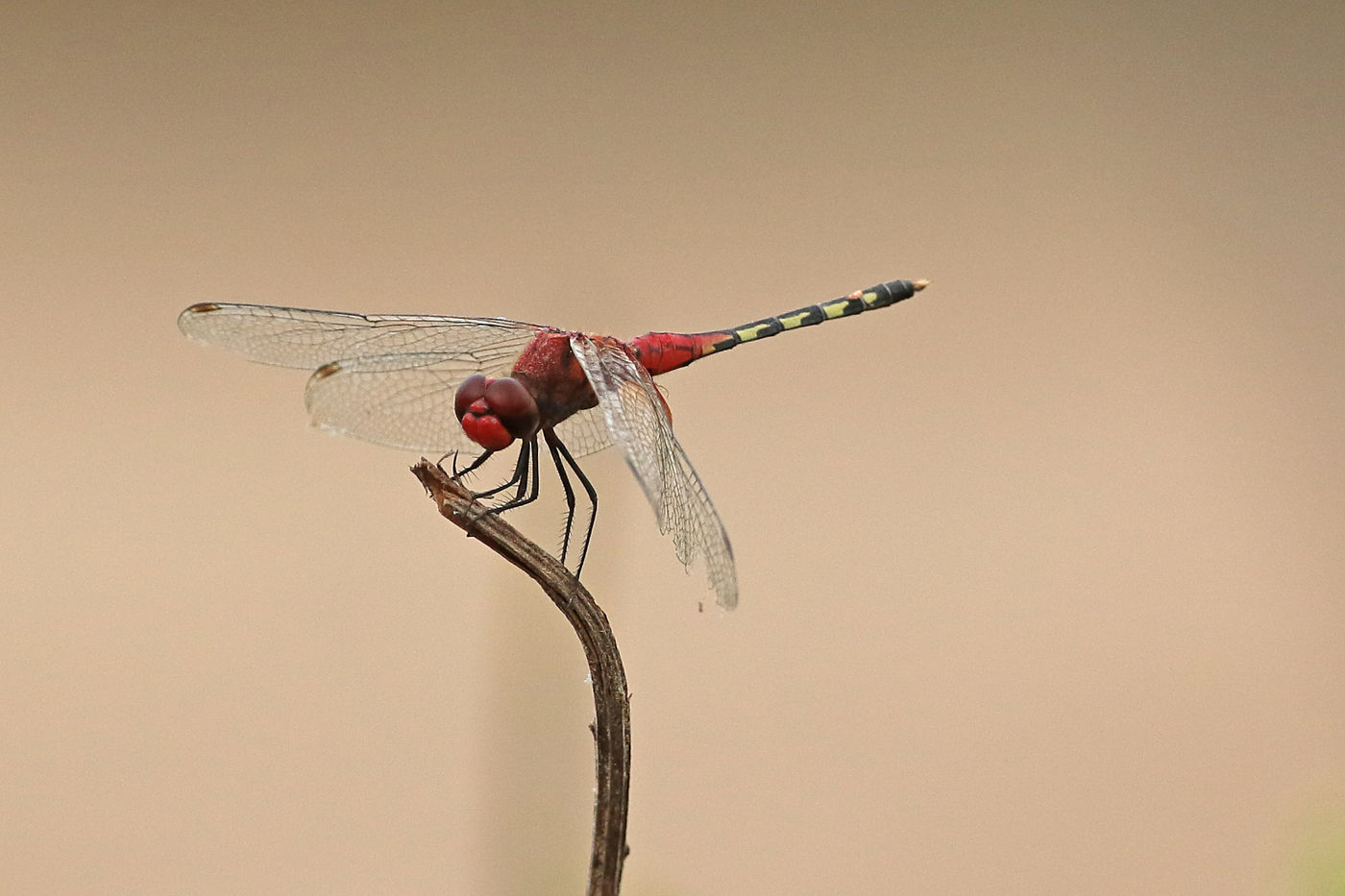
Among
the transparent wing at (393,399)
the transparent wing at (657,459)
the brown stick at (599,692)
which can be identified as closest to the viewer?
the brown stick at (599,692)

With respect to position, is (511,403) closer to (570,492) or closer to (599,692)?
(570,492)

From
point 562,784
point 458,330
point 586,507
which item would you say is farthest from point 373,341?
point 562,784

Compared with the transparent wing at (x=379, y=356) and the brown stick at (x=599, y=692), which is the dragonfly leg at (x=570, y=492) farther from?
the brown stick at (x=599, y=692)

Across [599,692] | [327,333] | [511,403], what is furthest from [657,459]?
[327,333]

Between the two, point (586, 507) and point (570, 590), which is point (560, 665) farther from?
point (586, 507)

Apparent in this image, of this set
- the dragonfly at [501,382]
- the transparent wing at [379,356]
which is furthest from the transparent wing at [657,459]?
the transparent wing at [379,356]
